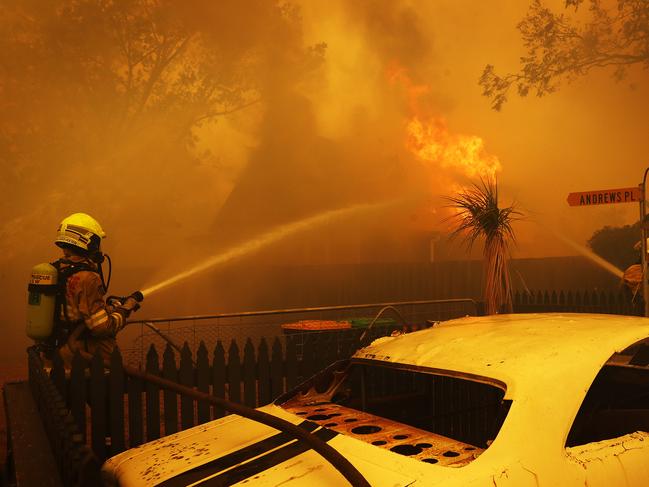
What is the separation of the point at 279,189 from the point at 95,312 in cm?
1915

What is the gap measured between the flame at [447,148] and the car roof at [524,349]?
21613mm

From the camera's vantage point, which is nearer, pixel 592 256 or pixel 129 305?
pixel 129 305

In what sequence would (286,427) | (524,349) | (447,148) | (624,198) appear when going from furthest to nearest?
(447,148) → (624,198) → (524,349) → (286,427)

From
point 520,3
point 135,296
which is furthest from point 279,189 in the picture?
point 135,296

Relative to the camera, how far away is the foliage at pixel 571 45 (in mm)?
20984

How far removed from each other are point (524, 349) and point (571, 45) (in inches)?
915

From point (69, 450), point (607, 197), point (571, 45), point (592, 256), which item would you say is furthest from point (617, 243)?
point (69, 450)

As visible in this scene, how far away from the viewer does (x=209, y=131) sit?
2047 centimetres

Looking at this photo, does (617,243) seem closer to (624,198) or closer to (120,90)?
(624,198)

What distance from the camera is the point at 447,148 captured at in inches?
960

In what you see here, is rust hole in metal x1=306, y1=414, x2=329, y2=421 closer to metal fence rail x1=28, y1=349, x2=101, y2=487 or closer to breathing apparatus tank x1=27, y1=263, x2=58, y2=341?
metal fence rail x1=28, y1=349, x2=101, y2=487

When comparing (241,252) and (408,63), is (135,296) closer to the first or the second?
(241,252)

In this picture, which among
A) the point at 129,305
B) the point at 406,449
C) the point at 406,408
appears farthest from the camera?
the point at 129,305

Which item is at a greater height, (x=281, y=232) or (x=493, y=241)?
(x=281, y=232)
